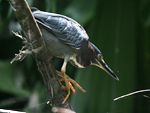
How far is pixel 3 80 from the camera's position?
47.9 inches

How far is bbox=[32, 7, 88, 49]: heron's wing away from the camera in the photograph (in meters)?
0.55

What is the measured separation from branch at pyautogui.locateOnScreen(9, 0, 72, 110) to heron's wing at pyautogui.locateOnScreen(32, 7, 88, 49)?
0.07 m

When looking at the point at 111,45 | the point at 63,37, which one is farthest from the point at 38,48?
the point at 111,45

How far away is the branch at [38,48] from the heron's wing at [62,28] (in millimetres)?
68

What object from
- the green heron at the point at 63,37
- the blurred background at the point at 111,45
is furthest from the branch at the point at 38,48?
the blurred background at the point at 111,45

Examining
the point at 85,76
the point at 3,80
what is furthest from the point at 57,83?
the point at 3,80

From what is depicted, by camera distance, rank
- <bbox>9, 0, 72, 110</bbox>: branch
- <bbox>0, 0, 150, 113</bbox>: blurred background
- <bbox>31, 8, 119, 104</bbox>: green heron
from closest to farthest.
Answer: <bbox>9, 0, 72, 110</bbox>: branch < <bbox>31, 8, 119, 104</bbox>: green heron < <bbox>0, 0, 150, 113</bbox>: blurred background

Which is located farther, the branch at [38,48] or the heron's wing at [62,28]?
the heron's wing at [62,28]

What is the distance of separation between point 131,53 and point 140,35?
0.11 m

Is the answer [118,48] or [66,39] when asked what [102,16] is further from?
[66,39]

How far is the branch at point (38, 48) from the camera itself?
0.44 m

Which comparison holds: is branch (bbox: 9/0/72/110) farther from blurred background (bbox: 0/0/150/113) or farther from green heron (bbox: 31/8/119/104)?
blurred background (bbox: 0/0/150/113)

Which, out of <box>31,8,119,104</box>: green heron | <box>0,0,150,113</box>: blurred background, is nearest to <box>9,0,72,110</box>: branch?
<box>31,8,119,104</box>: green heron

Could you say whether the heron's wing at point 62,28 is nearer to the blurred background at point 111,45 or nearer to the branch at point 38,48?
the branch at point 38,48
